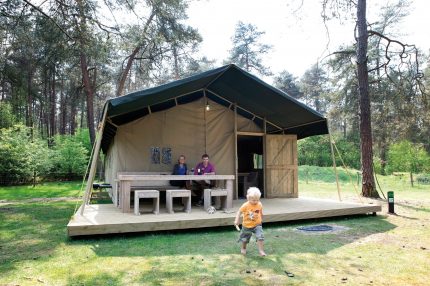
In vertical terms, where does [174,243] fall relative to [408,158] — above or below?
below

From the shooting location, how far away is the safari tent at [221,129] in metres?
6.51

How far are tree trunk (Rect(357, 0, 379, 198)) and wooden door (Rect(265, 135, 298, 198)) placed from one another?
1.82 metres

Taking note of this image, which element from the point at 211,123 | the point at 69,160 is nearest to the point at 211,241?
the point at 211,123

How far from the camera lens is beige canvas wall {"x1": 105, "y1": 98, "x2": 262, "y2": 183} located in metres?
7.45

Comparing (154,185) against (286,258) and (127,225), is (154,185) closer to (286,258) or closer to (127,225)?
(127,225)

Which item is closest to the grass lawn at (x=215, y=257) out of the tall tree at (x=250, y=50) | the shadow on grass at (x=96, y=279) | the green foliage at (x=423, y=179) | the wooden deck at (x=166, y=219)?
the shadow on grass at (x=96, y=279)

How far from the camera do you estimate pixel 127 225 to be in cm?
Result: 461

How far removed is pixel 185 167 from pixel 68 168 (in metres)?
12.0

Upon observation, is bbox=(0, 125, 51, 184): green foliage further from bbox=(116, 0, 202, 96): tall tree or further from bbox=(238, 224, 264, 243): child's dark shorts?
bbox=(238, 224, 264, 243): child's dark shorts

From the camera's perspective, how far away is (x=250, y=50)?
24.7 metres

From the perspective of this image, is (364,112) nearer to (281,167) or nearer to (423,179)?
(281,167)

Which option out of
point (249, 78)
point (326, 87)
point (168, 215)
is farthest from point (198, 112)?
A: point (326, 87)

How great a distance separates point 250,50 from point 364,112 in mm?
16931

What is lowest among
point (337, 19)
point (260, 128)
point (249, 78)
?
point (260, 128)
